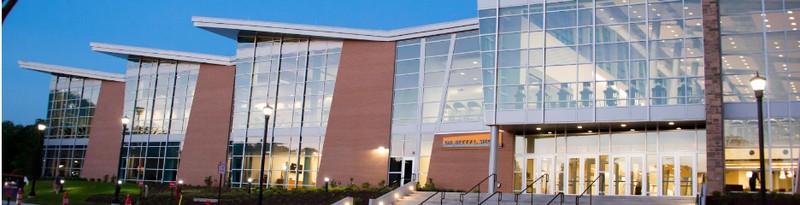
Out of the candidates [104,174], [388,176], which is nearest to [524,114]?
[388,176]

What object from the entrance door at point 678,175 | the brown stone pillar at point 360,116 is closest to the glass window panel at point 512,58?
A: the entrance door at point 678,175

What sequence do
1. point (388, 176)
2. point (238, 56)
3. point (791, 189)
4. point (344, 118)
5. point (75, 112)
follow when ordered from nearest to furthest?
point (791, 189)
point (388, 176)
point (344, 118)
point (238, 56)
point (75, 112)

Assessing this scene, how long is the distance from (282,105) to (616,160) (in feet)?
70.7

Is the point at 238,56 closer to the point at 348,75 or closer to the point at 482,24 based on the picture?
the point at 348,75

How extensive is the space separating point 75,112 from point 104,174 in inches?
339

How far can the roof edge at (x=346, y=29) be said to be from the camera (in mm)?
38219

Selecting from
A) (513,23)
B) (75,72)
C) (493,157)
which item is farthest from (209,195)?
(75,72)

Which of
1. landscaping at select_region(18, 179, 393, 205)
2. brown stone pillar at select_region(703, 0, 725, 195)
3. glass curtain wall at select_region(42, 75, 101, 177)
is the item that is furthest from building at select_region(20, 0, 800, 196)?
glass curtain wall at select_region(42, 75, 101, 177)

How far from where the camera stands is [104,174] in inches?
2256

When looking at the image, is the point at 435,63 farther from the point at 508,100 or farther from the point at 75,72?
the point at 75,72

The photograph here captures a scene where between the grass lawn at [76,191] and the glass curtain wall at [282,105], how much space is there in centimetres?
711

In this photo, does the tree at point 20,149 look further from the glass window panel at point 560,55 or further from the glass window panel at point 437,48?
the glass window panel at point 560,55

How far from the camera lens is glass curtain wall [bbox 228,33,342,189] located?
43.7 meters

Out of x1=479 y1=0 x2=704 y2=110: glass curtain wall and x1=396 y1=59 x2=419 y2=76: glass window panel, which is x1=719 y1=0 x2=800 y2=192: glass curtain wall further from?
x1=396 y1=59 x2=419 y2=76: glass window panel
